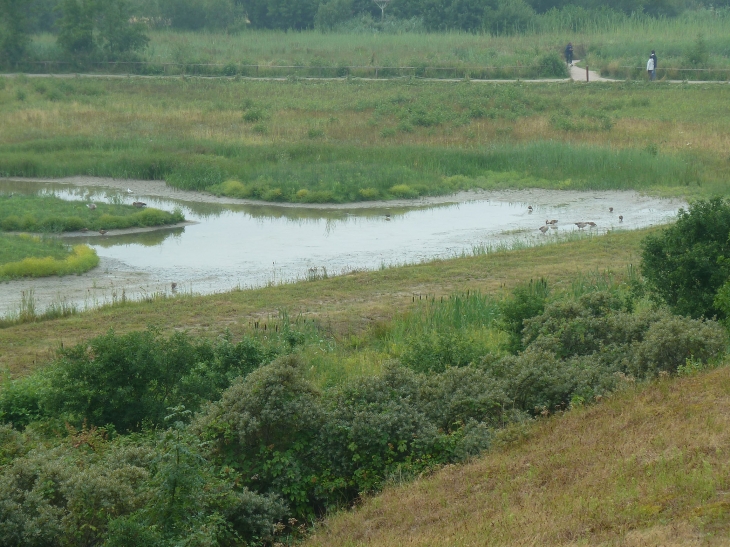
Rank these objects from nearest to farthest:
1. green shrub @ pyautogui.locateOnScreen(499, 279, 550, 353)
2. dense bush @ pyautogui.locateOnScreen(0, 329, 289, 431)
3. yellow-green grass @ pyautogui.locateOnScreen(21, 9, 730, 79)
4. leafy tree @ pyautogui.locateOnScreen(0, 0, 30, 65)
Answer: dense bush @ pyautogui.locateOnScreen(0, 329, 289, 431) → green shrub @ pyautogui.locateOnScreen(499, 279, 550, 353) → yellow-green grass @ pyautogui.locateOnScreen(21, 9, 730, 79) → leafy tree @ pyautogui.locateOnScreen(0, 0, 30, 65)

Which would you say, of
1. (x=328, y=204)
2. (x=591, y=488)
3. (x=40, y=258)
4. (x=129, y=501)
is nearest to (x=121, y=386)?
(x=129, y=501)

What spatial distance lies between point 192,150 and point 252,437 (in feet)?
84.4

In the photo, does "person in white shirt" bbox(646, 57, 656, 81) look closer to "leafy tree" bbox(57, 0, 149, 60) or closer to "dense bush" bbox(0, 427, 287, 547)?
"leafy tree" bbox(57, 0, 149, 60)

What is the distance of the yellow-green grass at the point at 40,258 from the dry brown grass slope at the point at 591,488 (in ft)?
43.1

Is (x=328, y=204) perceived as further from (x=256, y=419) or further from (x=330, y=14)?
(x=330, y=14)

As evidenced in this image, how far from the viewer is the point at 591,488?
6.70 m

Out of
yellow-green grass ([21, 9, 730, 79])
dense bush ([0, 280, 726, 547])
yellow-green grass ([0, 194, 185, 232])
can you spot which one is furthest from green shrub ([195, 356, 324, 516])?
yellow-green grass ([21, 9, 730, 79])

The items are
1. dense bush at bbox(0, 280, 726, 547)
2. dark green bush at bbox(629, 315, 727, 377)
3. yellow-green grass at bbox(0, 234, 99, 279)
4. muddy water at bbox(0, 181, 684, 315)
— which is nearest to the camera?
dense bush at bbox(0, 280, 726, 547)

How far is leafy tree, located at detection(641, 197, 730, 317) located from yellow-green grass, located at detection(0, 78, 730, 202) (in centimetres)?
1517

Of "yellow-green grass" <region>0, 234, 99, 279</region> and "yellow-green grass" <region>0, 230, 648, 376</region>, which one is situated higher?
"yellow-green grass" <region>0, 234, 99, 279</region>

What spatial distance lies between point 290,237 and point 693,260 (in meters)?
13.3

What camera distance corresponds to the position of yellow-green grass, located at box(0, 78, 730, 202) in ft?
94.8

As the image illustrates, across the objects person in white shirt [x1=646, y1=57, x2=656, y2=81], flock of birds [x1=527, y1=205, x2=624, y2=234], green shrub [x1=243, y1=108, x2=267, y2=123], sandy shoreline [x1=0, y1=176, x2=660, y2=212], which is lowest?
flock of birds [x1=527, y1=205, x2=624, y2=234]

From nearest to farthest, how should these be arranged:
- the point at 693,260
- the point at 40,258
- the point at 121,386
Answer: the point at 121,386 → the point at 693,260 → the point at 40,258
